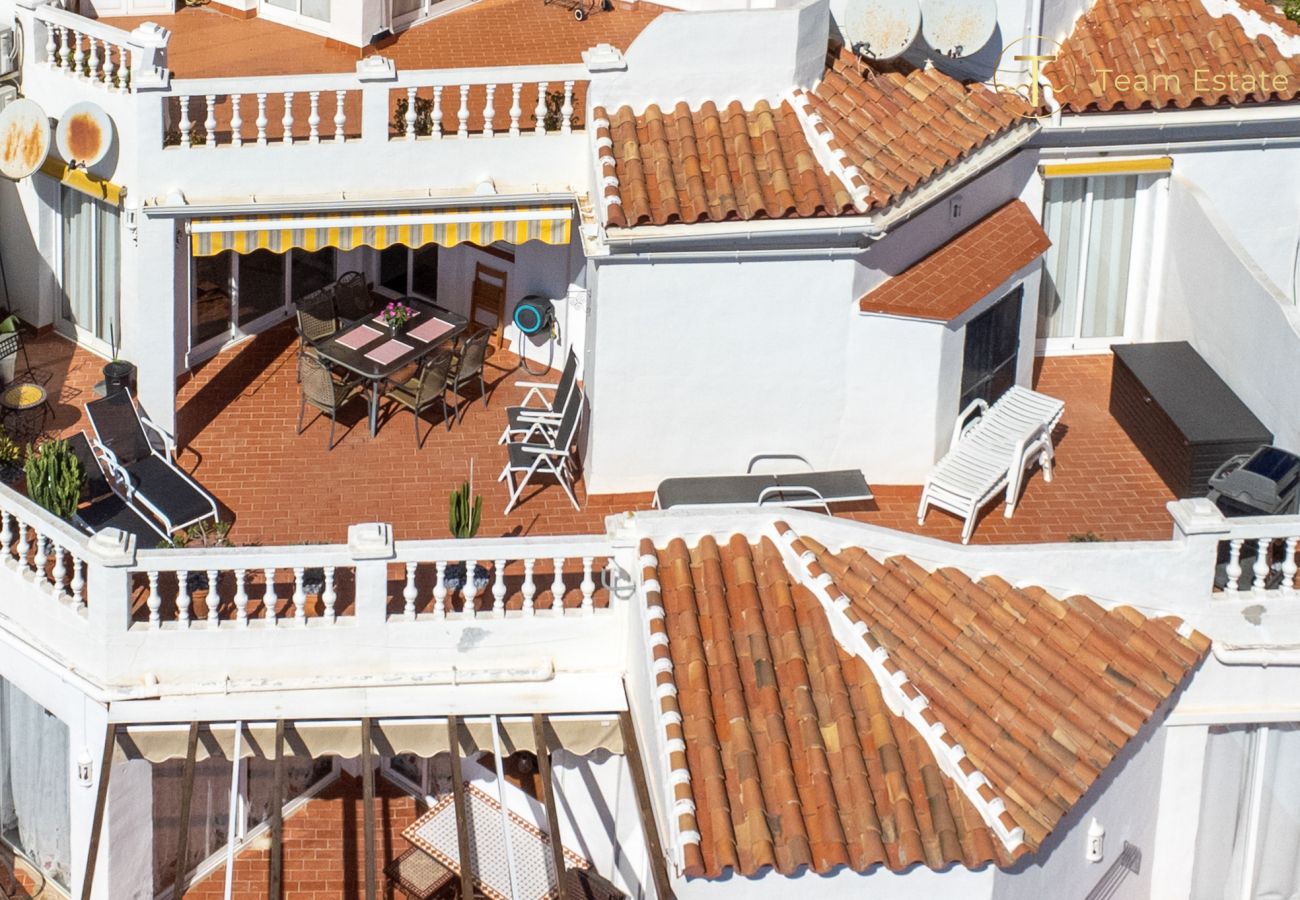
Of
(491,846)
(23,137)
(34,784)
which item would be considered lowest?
(491,846)

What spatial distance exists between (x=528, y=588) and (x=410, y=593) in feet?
4.45

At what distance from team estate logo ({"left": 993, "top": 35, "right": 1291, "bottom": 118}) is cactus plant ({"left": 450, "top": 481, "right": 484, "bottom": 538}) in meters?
10.0

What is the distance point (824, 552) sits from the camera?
26609 millimetres

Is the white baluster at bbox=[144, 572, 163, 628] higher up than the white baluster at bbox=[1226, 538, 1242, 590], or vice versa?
the white baluster at bbox=[1226, 538, 1242, 590]

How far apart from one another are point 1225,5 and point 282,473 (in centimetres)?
1533

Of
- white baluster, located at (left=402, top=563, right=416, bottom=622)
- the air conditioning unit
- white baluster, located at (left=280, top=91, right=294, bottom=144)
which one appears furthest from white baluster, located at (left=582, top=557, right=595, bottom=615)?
the air conditioning unit

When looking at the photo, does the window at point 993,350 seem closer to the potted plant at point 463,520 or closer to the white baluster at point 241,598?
the potted plant at point 463,520

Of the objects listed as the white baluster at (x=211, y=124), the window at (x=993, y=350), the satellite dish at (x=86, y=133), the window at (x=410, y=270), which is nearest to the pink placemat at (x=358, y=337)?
the window at (x=410, y=270)

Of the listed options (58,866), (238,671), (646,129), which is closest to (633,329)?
(646,129)

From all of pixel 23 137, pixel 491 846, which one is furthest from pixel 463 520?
pixel 23 137

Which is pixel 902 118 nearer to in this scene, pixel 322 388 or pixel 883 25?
pixel 883 25

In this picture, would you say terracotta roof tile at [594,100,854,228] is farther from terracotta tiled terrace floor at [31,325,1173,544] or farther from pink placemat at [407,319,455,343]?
pink placemat at [407,319,455,343]

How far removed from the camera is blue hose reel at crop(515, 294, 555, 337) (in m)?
34.1

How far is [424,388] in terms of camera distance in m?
31.7
